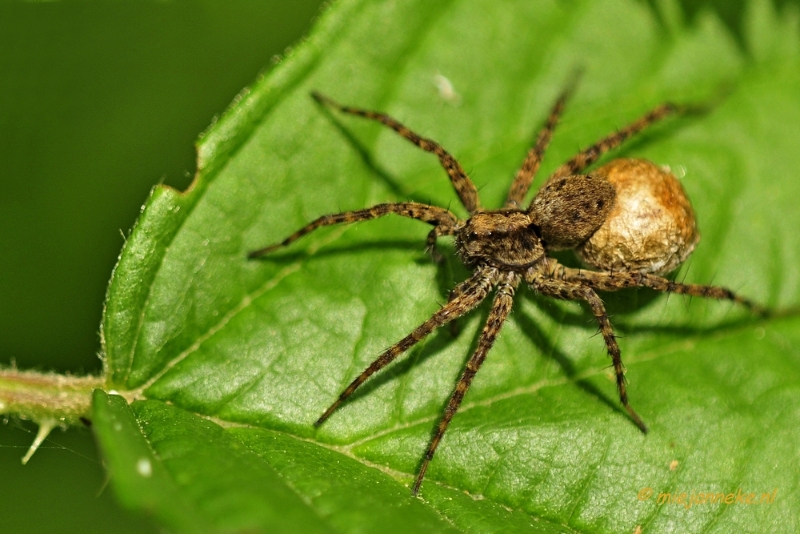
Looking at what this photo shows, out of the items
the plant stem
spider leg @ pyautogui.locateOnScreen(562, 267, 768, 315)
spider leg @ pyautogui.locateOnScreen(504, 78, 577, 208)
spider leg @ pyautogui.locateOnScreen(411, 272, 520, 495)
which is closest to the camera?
the plant stem

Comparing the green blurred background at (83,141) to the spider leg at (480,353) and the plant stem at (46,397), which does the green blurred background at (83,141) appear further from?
the spider leg at (480,353)

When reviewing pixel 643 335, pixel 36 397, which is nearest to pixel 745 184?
pixel 643 335

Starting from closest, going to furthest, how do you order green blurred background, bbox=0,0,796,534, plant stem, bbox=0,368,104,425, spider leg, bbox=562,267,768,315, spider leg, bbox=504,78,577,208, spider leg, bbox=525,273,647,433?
plant stem, bbox=0,368,104,425 < spider leg, bbox=525,273,647,433 < spider leg, bbox=562,267,768,315 < spider leg, bbox=504,78,577,208 < green blurred background, bbox=0,0,796,534

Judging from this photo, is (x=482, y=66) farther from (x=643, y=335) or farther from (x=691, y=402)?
(x=691, y=402)

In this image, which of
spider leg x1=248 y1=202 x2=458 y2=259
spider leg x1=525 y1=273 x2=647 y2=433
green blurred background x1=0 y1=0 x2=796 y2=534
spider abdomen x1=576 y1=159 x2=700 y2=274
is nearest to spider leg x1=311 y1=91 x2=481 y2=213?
spider leg x1=248 y1=202 x2=458 y2=259

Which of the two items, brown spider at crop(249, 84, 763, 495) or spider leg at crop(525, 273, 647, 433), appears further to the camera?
brown spider at crop(249, 84, 763, 495)

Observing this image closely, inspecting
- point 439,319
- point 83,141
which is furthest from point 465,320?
point 83,141

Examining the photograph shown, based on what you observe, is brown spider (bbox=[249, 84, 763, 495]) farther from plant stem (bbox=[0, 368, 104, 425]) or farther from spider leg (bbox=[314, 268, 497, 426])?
plant stem (bbox=[0, 368, 104, 425])
